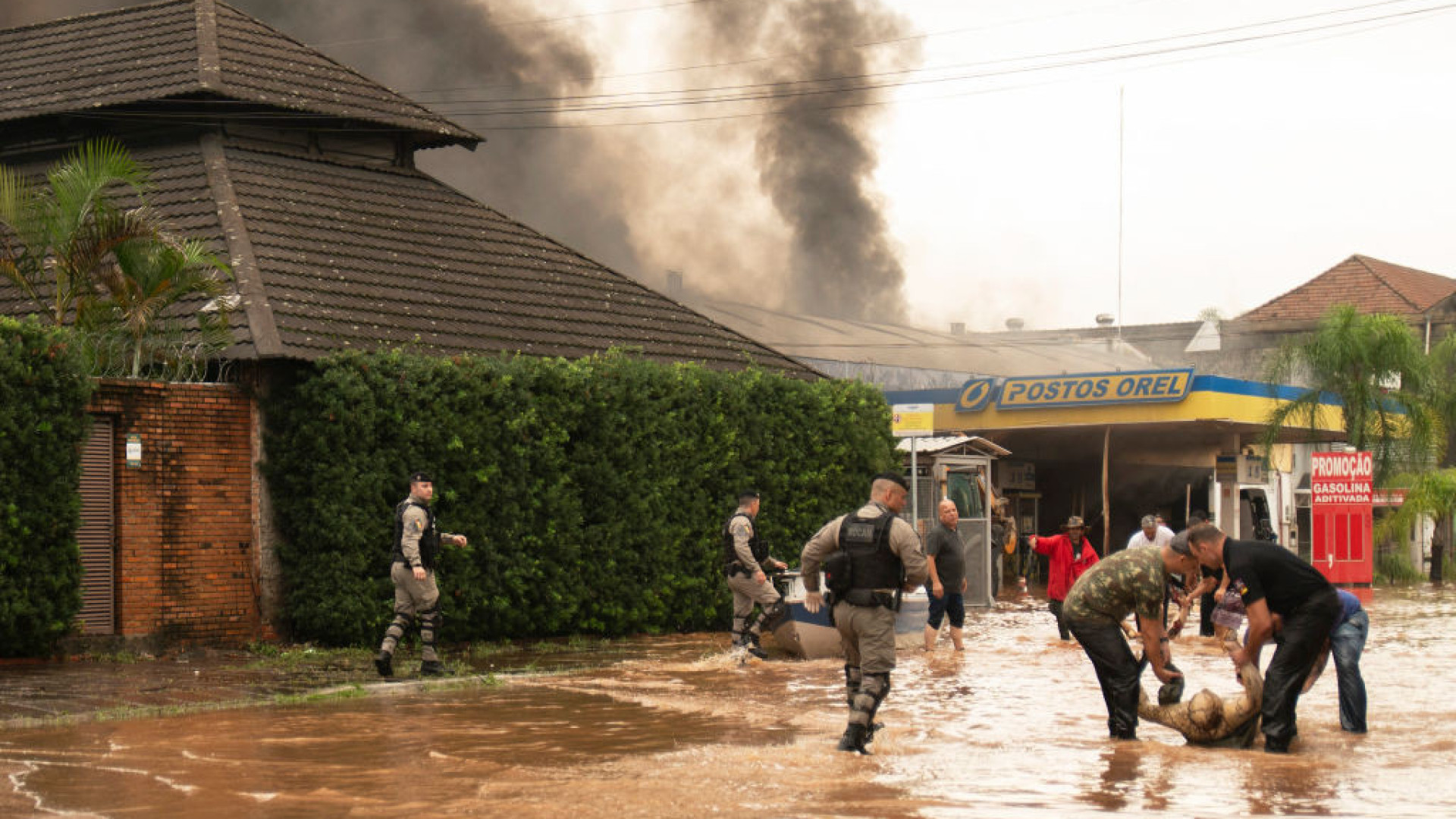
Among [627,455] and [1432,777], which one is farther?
[627,455]

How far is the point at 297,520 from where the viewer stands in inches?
714

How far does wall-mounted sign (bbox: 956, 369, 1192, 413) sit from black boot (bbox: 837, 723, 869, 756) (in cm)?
2643

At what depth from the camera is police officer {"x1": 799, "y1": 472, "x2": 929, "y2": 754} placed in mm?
11125

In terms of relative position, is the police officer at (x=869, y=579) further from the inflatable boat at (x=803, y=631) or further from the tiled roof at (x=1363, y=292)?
the tiled roof at (x=1363, y=292)

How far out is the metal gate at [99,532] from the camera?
1689 cm

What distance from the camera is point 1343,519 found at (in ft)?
99.9

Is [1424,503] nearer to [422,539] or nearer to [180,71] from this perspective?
[180,71]

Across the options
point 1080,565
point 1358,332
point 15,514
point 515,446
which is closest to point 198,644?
point 15,514

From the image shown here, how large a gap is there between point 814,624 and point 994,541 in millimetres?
12205

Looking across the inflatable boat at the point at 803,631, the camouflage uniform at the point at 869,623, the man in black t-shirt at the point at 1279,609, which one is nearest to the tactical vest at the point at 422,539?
the inflatable boat at the point at 803,631

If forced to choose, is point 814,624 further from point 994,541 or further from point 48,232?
point 994,541

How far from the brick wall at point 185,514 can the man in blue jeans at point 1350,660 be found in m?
11.3

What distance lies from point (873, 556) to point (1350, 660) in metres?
3.69

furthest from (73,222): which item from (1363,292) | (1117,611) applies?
(1363,292)
